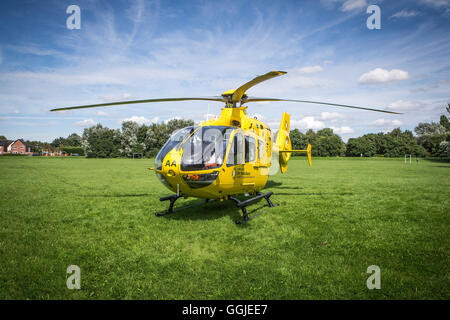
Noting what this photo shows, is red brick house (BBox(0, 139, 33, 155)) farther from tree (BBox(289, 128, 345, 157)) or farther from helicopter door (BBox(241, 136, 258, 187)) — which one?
helicopter door (BBox(241, 136, 258, 187))

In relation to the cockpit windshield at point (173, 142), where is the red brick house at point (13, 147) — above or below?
above

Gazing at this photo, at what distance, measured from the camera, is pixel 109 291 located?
3654mm

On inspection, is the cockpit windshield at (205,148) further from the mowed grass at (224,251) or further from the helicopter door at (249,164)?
the mowed grass at (224,251)

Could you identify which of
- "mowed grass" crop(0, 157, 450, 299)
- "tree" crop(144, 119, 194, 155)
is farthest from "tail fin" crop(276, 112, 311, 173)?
"tree" crop(144, 119, 194, 155)

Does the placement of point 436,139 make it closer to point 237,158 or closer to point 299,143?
point 299,143

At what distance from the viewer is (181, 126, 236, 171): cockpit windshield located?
19.4ft

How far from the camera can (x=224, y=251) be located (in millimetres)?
→ 5020

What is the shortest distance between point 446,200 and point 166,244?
429 inches

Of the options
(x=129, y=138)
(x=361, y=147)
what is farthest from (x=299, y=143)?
(x=129, y=138)

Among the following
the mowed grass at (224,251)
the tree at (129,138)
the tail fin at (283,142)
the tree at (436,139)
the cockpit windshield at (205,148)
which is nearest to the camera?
the mowed grass at (224,251)

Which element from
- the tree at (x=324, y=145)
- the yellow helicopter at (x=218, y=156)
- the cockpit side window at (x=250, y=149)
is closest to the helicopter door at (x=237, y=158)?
the yellow helicopter at (x=218, y=156)

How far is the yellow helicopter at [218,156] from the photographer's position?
5930mm
